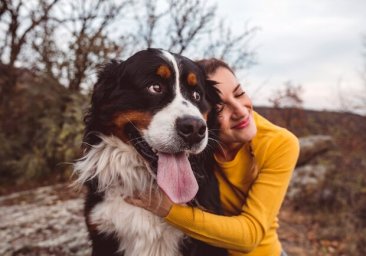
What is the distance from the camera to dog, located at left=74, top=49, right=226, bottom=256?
214 cm

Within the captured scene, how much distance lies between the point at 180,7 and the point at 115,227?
19.2 ft

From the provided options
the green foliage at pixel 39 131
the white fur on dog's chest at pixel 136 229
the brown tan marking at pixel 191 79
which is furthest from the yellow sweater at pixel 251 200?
the green foliage at pixel 39 131

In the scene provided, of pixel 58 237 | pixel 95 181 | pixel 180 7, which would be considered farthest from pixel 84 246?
pixel 180 7

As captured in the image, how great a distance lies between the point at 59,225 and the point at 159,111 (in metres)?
2.61

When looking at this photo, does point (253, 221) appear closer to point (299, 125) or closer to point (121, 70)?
point (121, 70)

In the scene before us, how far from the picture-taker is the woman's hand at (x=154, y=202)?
2.20 metres

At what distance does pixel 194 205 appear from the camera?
2.26 metres

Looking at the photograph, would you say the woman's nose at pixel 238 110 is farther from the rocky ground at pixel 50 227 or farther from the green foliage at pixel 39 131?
the green foliage at pixel 39 131

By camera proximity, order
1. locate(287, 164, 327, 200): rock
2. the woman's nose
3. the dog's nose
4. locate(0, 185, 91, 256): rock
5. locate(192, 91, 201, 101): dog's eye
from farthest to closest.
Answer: locate(287, 164, 327, 200): rock, locate(0, 185, 91, 256): rock, the woman's nose, locate(192, 91, 201, 101): dog's eye, the dog's nose

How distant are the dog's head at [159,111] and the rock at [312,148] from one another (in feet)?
14.9

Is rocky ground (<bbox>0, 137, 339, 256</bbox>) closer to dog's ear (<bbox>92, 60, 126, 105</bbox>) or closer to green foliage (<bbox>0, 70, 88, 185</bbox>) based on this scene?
green foliage (<bbox>0, 70, 88, 185</bbox>)

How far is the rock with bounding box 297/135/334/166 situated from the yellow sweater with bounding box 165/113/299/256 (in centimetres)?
418

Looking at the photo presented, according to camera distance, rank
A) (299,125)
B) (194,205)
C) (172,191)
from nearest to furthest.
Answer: (172,191) → (194,205) → (299,125)

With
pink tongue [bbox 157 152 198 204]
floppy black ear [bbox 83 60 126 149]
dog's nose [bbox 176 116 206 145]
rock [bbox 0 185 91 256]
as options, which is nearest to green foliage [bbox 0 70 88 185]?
rock [bbox 0 185 91 256]
